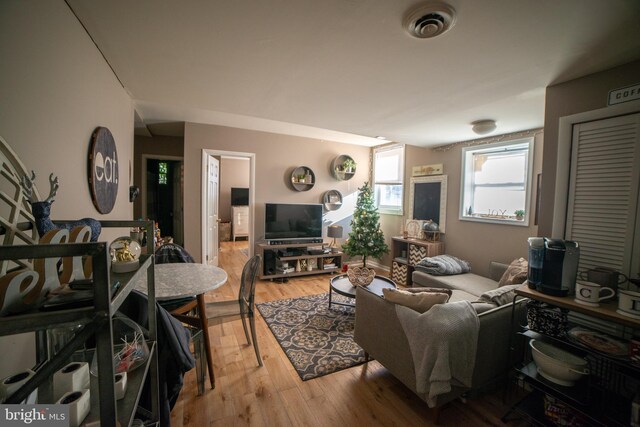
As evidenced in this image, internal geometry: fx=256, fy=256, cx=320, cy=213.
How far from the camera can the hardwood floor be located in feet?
5.43

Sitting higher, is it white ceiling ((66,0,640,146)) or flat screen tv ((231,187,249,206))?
white ceiling ((66,0,640,146))

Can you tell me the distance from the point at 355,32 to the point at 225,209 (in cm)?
742

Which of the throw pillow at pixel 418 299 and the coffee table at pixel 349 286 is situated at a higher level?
the throw pillow at pixel 418 299

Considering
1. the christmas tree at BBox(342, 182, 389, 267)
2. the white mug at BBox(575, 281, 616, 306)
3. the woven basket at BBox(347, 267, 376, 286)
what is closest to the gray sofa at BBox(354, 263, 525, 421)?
the white mug at BBox(575, 281, 616, 306)

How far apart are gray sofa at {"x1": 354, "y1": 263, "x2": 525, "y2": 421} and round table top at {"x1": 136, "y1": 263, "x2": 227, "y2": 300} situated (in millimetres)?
1158

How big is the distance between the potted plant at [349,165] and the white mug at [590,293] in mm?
3956

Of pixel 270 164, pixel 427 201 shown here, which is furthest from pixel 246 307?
pixel 427 201

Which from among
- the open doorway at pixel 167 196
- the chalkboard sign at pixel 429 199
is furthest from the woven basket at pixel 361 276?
the open doorway at pixel 167 196

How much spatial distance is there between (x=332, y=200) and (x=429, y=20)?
390 centimetres

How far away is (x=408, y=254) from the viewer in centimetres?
422

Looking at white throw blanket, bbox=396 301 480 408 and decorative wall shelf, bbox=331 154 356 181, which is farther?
decorative wall shelf, bbox=331 154 356 181

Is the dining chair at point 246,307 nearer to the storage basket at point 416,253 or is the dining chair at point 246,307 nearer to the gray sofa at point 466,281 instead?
the gray sofa at point 466,281

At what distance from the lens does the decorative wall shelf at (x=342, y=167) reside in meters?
5.04

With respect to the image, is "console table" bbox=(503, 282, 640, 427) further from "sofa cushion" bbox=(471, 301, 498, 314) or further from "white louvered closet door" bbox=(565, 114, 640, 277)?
"white louvered closet door" bbox=(565, 114, 640, 277)
